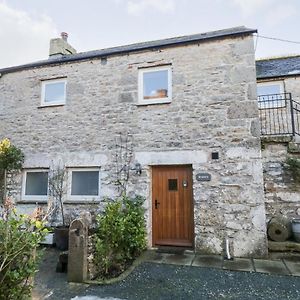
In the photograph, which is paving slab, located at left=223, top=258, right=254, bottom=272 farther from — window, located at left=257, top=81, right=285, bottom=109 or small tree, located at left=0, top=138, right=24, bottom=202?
window, located at left=257, top=81, right=285, bottom=109

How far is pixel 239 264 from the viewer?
5.56 meters

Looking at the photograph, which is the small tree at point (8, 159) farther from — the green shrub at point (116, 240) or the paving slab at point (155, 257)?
the paving slab at point (155, 257)

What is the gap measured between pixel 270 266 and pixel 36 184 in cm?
693

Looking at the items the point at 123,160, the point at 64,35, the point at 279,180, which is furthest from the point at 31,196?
the point at 279,180

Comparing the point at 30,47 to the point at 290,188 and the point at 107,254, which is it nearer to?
the point at 107,254

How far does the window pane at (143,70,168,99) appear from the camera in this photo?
23.8 ft

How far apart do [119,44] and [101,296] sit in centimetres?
840

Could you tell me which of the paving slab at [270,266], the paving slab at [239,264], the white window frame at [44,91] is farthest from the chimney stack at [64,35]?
the paving slab at [270,266]

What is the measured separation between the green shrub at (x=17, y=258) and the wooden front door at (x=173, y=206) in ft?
12.7

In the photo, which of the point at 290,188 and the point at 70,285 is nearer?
→ the point at 70,285

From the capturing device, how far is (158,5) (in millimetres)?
6367

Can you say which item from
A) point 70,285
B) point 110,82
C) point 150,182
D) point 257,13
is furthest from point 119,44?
point 70,285

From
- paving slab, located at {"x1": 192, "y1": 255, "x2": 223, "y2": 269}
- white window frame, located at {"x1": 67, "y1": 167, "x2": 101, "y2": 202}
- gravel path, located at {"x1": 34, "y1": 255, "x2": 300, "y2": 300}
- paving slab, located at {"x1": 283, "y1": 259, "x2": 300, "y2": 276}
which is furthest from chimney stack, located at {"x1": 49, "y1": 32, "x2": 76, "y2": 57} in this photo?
paving slab, located at {"x1": 283, "y1": 259, "x2": 300, "y2": 276}

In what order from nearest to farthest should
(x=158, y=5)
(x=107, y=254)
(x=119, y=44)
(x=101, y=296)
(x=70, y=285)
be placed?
(x=101, y=296)
(x=70, y=285)
(x=107, y=254)
(x=158, y=5)
(x=119, y=44)
